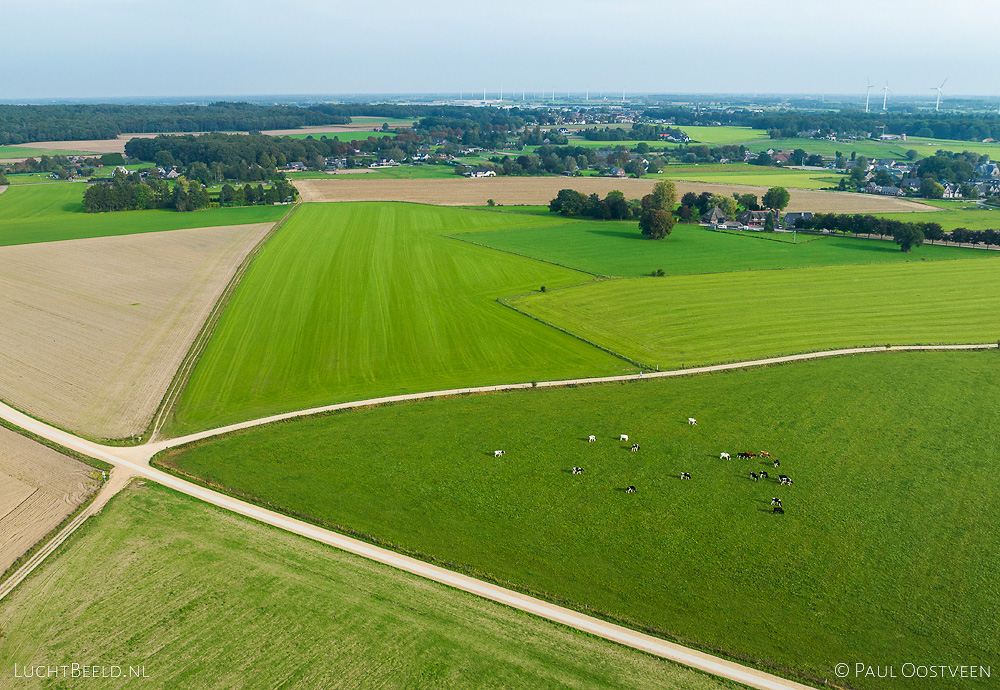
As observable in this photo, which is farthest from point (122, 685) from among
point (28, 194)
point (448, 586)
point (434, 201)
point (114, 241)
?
point (28, 194)

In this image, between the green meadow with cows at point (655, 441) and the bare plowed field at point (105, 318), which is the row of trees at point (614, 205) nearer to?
the green meadow with cows at point (655, 441)

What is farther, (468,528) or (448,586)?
(468,528)

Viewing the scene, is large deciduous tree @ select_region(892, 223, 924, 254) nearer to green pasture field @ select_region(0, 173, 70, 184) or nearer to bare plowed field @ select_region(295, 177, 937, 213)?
bare plowed field @ select_region(295, 177, 937, 213)

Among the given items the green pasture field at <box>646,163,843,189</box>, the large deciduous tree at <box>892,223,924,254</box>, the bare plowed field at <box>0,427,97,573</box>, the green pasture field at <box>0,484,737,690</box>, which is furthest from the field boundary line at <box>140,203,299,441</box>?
the green pasture field at <box>646,163,843,189</box>

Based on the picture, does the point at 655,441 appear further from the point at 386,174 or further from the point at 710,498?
the point at 386,174

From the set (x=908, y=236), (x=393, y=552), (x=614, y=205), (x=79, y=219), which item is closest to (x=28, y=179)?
(x=79, y=219)

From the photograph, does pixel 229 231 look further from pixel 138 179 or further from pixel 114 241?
pixel 138 179
